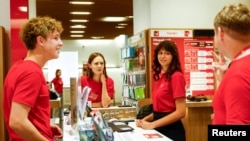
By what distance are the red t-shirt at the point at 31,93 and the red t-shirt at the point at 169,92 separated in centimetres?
103

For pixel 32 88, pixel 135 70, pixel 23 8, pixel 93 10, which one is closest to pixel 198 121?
pixel 135 70

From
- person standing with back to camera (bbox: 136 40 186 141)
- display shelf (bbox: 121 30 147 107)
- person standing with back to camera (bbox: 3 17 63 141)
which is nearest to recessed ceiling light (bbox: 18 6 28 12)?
display shelf (bbox: 121 30 147 107)

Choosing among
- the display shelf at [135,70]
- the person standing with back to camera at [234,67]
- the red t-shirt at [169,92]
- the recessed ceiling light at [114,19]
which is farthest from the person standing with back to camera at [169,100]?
the recessed ceiling light at [114,19]

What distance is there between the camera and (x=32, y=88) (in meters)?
1.79

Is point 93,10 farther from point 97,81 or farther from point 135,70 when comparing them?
point 97,81

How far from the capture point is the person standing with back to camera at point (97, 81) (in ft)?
12.3

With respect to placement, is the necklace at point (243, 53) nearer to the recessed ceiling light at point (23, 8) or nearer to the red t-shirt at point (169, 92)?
the red t-shirt at point (169, 92)

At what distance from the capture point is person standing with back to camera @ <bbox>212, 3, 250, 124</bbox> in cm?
127

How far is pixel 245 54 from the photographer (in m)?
1.38

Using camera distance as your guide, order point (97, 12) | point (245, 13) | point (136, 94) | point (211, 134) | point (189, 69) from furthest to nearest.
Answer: point (97, 12) < point (136, 94) < point (189, 69) < point (245, 13) < point (211, 134)

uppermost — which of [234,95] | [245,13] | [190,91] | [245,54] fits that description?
[245,13]

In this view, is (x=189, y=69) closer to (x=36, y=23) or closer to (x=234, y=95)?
(x=36, y=23)

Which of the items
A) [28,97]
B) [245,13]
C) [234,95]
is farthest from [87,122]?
[245,13]

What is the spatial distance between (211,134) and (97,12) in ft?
28.0
